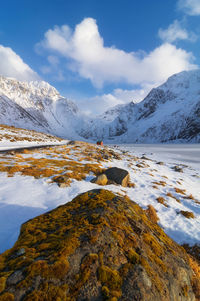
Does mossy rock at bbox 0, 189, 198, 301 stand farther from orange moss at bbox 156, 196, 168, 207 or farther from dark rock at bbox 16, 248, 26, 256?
orange moss at bbox 156, 196, 168, 207

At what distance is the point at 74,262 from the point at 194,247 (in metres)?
6.90

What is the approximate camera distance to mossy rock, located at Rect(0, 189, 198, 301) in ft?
7.67

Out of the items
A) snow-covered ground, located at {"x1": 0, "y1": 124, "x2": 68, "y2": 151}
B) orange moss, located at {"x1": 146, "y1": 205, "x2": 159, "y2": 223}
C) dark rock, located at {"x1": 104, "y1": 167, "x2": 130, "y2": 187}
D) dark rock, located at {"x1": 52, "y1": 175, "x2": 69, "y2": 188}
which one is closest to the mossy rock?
A: orange moss, located at {"x1": 146, "y1": 205, "x2": 159, "y2": 223}

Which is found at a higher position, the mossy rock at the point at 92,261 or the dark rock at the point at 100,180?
the mossy rock at the point at 92,261

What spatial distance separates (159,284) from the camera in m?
2.95

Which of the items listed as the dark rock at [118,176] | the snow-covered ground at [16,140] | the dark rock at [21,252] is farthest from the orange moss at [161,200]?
the snow-covered ground at [16,140]

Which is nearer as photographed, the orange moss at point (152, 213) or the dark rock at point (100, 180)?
the orange moss at point (152, 213)

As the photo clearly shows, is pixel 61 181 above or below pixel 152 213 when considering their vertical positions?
above

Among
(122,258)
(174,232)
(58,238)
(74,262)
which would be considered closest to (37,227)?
(58,238)

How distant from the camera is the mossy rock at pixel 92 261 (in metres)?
2.34

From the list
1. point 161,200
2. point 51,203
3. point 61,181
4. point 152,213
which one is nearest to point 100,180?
point 61,181

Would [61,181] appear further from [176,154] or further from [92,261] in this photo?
[176,154]

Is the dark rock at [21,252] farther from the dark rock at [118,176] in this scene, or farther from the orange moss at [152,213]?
the dark rock at [118,176]

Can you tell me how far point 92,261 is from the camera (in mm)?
2873
